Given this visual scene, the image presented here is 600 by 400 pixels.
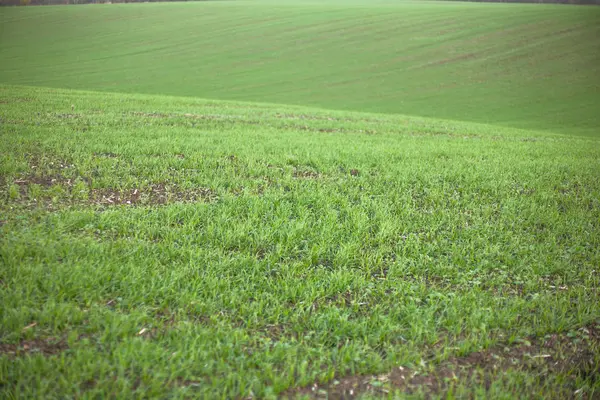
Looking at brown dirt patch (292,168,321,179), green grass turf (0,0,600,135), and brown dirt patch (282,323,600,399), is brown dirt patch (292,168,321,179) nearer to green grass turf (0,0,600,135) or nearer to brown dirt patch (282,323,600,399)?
brown dirt patch (282,323,600,399)

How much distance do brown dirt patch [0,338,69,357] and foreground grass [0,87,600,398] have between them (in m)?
0.02

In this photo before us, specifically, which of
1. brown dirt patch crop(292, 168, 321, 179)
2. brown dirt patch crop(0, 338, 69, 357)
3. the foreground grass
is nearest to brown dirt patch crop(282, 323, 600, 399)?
the foreground grass

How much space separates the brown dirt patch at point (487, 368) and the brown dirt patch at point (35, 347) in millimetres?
2075

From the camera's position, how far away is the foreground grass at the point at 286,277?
3.49 metres

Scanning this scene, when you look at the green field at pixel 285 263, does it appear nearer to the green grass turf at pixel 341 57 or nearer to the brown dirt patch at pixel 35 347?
the brown dirt patch at pixel 35 347

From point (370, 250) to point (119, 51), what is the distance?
60.1 metres

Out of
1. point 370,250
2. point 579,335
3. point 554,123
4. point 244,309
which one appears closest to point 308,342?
point 244,309

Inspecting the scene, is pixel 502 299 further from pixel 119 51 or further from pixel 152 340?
pixel 119 51

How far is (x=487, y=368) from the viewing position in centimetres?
379

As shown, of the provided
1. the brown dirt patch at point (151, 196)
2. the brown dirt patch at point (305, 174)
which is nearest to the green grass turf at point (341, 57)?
the brown dirt patch at point (305, 174)

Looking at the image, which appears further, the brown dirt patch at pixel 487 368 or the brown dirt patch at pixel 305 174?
the brown dirt patch at pixel 305 174

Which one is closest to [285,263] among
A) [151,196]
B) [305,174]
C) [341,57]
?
[151,196]

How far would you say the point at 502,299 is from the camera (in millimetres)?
4824

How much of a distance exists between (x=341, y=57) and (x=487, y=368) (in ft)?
176
